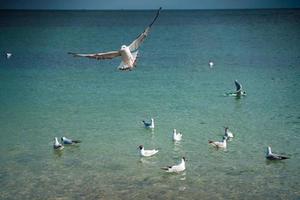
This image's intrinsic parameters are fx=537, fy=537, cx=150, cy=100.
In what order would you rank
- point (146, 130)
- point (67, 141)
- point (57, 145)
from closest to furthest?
point (57, 145)
point (67, 141)
point (146, 130)

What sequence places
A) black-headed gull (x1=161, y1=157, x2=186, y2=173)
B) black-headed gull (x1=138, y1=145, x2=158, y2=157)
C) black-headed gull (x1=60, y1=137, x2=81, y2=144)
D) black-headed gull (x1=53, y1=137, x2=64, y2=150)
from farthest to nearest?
black-headed gull (x1=60, y1=137, x2=81, y2=144)
black-headed gull (x1=53, y1=137, x2=64, y2=150)
black-headed gull (x1=138, y1=145, x2=158, y2=157)
black-headed gull (x1=161, y1=157, x2=186, y2=173)

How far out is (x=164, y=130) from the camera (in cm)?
2406

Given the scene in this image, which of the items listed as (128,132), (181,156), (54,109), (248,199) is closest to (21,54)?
(54,109)

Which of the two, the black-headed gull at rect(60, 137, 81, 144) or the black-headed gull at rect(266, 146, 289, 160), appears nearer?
the black-headed gull at rect(266, 146, 289, 160)

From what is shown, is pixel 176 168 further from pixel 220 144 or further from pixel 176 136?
pixel 176 136

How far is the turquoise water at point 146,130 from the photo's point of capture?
1753 cm

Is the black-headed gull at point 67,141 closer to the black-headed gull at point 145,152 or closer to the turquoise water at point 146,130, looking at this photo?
the turquoise water at point 146,130

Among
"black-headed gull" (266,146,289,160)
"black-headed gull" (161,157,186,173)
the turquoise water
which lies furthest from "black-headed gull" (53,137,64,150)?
"black-headed gull" (266,146,289,160)

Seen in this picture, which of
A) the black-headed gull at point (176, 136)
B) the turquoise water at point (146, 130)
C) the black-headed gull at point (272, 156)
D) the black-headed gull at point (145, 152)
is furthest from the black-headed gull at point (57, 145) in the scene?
the black-headed gull at point (272, 156)

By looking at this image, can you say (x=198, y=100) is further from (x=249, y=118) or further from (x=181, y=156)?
(x=181, y=156)

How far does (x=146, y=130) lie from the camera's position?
2409cm

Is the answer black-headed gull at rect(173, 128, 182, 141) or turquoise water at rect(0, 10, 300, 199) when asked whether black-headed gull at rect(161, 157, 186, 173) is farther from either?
black-headed gull at rect(173, 128, 182, 141)

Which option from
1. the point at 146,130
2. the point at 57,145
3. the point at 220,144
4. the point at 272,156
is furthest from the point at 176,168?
the point at 146,130

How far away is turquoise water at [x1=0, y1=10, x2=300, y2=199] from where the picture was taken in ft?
57.5
